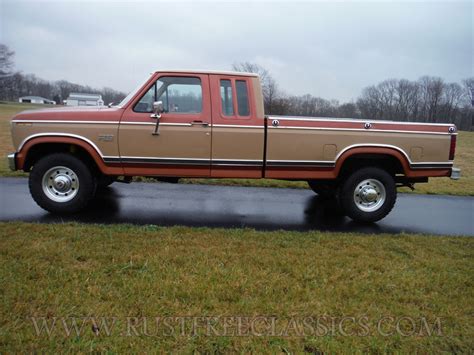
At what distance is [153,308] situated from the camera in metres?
2.93

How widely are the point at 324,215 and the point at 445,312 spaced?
10.2 feet

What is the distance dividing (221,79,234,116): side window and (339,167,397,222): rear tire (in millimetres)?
2092

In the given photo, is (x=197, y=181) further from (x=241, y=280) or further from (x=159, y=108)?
(x=241, y=280)

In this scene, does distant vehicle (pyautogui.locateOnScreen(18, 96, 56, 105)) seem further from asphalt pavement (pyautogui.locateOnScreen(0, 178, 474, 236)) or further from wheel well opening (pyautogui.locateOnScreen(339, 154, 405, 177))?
wheel well opening (pyautogui.locateOnScreen(339, 154, 405, 177))

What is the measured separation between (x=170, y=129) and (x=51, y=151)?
6.04 ft

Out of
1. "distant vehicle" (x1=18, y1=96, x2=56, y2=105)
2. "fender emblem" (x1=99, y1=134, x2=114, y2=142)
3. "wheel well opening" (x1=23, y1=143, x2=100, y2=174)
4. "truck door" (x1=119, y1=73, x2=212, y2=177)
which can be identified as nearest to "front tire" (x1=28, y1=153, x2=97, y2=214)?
"wheel well opening" (x1=23, y1=143, x2=100, y2=174)

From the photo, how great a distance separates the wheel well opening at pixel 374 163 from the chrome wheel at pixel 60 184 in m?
4.10

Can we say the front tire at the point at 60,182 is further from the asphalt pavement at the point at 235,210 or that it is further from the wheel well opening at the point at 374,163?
the wheel well opening at the point at 374,163

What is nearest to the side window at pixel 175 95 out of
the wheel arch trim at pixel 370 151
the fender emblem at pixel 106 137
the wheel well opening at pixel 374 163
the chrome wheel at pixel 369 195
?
the fender emblem at pixel 106 137

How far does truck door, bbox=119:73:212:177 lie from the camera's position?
534 centimetres

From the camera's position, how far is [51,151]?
5.55m

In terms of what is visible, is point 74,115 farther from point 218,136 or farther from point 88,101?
point 88,101

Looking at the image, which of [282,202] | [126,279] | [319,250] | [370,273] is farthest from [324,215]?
[126,279]

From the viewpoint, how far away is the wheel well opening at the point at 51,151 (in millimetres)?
5438
